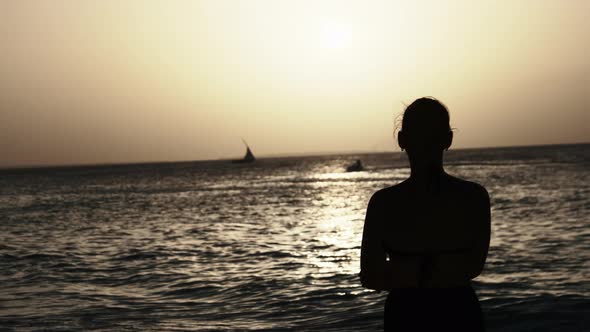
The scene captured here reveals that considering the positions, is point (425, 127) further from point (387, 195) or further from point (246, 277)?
point (246, 277)

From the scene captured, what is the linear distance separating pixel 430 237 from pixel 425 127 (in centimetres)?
45

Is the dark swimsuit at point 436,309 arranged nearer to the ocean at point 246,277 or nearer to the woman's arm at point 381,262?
the woman's arm at point 381,262

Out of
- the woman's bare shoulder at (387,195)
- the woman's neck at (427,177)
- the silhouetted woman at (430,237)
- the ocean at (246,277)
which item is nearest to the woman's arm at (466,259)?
the silhouetted woman at (430,237)

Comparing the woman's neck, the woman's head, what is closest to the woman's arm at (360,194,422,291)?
the woman's neck

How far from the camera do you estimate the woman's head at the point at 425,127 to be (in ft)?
9.69

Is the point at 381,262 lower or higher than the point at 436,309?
higher

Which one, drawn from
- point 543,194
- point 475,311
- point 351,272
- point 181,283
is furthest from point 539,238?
point 543,194

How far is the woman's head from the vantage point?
2.95 metres

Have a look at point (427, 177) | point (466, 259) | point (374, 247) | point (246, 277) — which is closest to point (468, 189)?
point (427, 177)

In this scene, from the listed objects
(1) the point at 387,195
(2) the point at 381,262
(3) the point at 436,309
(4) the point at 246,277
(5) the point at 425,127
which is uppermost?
(5) the point at 425,127

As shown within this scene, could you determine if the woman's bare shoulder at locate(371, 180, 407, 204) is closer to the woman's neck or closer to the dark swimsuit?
the woman's neck

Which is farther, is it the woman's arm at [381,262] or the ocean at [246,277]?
the ocean at [246,277]

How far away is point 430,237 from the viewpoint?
114 inches

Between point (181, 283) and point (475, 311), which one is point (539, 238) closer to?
point (181, 283)
